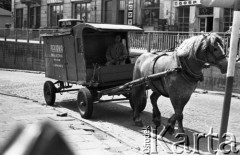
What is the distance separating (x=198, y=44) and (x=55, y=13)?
32679 millimetres

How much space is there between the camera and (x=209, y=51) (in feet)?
20.4

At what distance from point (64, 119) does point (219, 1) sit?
5.05 m

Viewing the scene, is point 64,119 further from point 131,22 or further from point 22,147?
point 131,22

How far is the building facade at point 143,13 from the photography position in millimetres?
23938

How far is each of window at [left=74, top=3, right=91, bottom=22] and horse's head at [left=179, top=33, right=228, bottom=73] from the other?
91.6 ft

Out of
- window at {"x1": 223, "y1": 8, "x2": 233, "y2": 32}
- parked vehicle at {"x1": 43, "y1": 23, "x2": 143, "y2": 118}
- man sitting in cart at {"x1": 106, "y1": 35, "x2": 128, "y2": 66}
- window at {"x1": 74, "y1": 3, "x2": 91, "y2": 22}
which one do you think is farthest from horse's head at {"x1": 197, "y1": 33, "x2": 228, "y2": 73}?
window at {"x1": 74, "y1": 3, "x2": 91, "y2": 22}

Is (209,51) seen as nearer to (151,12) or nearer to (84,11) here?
(151,12)

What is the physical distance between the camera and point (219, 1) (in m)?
4.56

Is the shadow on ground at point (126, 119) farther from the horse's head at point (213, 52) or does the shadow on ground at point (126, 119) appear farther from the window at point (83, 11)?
the window at point (83, 11)

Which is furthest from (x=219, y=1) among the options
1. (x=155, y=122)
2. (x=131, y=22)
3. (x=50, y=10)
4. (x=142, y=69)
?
(x=50, y=10)

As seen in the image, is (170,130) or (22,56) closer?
(170,130)

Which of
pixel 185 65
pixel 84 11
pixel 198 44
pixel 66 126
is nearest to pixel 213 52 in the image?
pixel 198 44

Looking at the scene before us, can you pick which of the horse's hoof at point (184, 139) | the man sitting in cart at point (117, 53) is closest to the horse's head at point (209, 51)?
the horse's hoof at point (184, 139)

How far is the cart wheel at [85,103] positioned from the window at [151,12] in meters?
18.7
